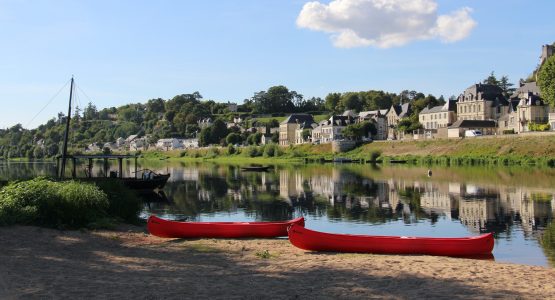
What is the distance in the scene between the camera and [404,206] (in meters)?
38.0

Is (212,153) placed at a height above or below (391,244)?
above

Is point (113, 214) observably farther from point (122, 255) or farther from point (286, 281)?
point (286, 281)

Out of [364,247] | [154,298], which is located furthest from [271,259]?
[154,298]

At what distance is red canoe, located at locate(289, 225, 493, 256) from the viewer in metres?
19.6

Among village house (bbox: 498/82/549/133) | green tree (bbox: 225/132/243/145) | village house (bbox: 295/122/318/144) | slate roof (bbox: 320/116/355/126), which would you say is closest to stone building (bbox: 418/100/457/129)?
village house (bbox: 498/82/549/133)

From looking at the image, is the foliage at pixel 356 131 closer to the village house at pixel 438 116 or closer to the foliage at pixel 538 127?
the village house at pixel 438 116

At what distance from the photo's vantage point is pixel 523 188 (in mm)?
46875

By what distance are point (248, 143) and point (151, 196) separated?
5031 inches

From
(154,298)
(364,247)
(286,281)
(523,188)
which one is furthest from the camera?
(523,188)

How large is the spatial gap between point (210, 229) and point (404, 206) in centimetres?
1856

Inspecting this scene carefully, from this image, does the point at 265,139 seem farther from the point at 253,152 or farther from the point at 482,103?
the point at 482,103

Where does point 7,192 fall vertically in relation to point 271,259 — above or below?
Result: above

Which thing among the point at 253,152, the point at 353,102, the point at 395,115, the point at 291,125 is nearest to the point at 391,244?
the point at 253,152

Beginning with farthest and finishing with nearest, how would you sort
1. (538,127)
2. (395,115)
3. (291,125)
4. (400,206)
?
(291,125)
(395,115)
(538,127)
(400,206)
